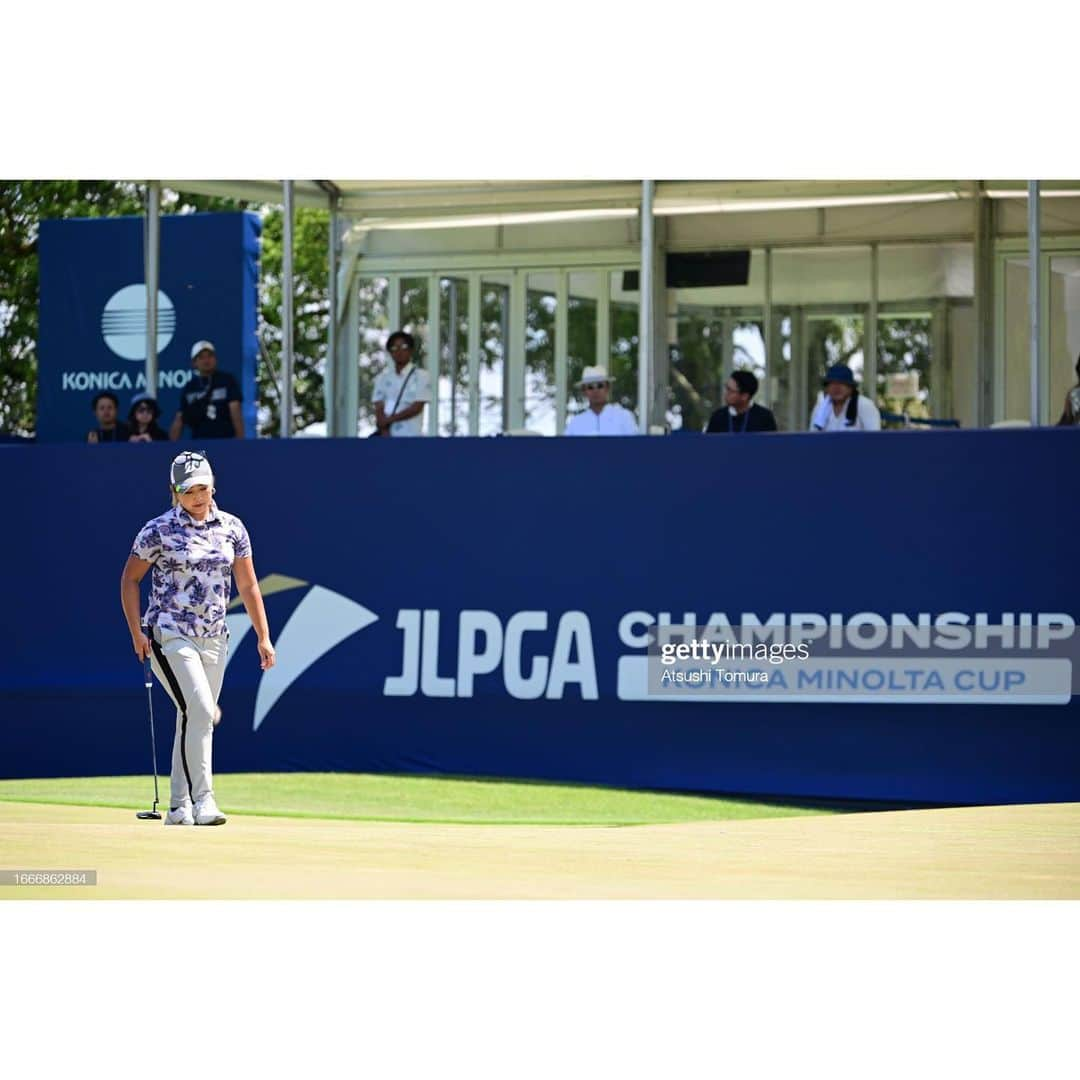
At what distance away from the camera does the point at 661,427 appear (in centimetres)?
1313

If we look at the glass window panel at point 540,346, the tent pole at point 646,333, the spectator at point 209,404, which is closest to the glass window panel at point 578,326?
the glass window panel at point 540,346

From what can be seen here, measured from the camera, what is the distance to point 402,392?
1053 cm

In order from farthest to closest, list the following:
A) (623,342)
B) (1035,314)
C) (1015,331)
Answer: (623,342)
(1015,331)
(1035,314)

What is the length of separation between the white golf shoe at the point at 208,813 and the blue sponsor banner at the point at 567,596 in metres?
0.65

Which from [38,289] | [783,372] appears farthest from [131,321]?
[783,372]

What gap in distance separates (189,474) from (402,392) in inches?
124

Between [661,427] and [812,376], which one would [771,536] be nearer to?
[661,427]

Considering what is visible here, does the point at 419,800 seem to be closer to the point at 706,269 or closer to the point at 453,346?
the point at 453,346

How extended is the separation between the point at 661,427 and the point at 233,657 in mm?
5691

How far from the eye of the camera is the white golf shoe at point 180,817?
7297 millimetres

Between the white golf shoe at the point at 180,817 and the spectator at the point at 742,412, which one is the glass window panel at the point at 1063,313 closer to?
the spectator at the point at 742,412

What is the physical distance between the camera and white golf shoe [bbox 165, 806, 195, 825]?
730cm

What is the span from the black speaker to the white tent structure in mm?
62

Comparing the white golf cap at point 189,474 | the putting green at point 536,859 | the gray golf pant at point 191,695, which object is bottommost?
the putting green at point 536,859
